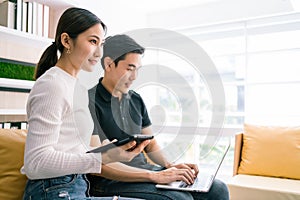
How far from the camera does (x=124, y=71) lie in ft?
4.38

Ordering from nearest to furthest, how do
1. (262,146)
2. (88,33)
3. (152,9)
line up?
(88,33) < (262,146) < (152,9)

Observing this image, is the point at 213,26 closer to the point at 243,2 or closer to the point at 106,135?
the point at 243,2

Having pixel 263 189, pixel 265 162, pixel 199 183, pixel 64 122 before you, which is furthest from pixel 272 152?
pixel 64 122

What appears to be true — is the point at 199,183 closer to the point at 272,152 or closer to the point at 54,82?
the point at 54,82

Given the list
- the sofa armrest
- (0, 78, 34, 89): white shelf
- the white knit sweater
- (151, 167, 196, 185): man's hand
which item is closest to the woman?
the white knit sweater

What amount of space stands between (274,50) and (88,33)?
2435mm

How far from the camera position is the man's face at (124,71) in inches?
52.4

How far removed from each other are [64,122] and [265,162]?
1.83m

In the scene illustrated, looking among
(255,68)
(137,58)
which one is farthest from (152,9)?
(137,58)

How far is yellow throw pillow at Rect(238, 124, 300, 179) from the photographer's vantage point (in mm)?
2186

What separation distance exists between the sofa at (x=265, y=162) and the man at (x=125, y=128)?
722 mm

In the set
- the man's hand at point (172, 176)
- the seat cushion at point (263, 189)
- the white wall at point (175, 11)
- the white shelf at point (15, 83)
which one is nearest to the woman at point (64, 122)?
the man's hand at point (172, 176)

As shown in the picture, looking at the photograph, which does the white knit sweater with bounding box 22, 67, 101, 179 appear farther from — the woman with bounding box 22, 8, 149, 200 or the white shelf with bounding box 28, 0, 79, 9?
the white shelf with bounding box 28, 0, 79, 9

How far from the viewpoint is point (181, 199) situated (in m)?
1.08
